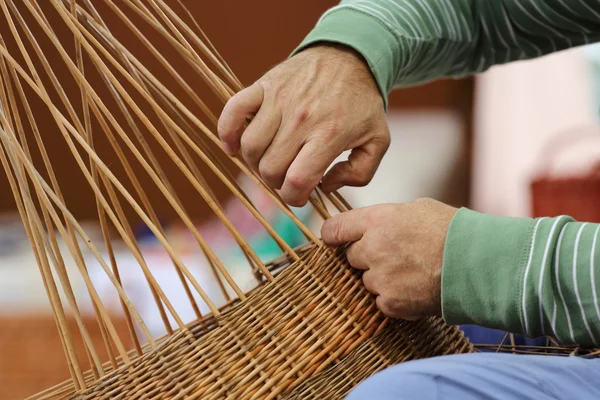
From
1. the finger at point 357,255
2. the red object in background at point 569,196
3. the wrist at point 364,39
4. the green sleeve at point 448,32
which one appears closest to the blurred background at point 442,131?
the red object in background at point 569,196

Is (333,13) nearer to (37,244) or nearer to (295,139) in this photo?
(295,139)

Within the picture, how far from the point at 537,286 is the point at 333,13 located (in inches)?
12.7

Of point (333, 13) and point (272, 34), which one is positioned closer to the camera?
point (333, 13)

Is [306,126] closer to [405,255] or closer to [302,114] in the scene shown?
[302,114]

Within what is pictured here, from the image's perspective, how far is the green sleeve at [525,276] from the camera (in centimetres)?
40

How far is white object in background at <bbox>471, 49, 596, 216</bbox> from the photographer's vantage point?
176cm

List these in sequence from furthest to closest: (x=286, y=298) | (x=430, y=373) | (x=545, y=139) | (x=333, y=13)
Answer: (x=545, y=139), (x=333, y=13), (x=286, y=298), (x=430, y=373)

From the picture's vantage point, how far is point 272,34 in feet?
6.21

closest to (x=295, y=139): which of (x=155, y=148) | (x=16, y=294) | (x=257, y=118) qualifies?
(x=257, y=118)

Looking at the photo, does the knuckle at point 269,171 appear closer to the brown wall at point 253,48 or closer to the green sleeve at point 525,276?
the green sleeve at point 525,276

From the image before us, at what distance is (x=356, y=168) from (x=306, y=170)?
7 centimetres

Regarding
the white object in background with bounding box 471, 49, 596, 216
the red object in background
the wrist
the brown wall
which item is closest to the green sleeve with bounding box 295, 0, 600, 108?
the wrist

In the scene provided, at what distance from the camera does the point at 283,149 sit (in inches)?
18.5

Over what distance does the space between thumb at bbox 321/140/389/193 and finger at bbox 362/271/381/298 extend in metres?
0.09
